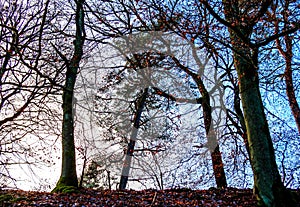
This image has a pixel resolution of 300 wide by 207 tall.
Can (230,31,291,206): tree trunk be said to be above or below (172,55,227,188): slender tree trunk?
below

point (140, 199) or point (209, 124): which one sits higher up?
point (209, 124)

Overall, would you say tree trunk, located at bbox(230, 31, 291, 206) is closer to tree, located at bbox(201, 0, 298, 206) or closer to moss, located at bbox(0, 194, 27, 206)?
tree, located at bbox(201, 0, 298, 206)

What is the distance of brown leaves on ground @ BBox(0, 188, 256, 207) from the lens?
4.79m

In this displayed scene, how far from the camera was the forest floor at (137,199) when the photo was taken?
479 centimetres

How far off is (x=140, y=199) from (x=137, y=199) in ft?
0.18

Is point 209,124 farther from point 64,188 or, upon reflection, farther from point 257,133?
point 64,188

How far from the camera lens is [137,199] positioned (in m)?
5.19

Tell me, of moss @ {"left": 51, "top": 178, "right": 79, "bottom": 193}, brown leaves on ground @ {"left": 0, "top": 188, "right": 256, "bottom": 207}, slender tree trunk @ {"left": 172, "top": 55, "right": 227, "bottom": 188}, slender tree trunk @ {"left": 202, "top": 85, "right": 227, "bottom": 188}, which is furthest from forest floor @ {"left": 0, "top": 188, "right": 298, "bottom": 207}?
slender tree trunk @ {"left": 202, "top": 85, "right": 227, "bottom": 188}

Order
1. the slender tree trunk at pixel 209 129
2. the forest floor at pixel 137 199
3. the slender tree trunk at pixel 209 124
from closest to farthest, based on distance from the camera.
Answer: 1. the forest floor at pixel 137 199
2. the slender tree trunk at pixel 209 124
3. the slender tree trunk at pixel 209 129

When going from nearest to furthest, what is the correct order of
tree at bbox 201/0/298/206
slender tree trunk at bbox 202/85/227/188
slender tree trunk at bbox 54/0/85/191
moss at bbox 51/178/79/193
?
tree at bbox 201/0/298/206, moss at bbox 51/178/79/193, slender tree trunk at bbox 54/0/85/191, slender tree trunk at bbox 202/85/227/188

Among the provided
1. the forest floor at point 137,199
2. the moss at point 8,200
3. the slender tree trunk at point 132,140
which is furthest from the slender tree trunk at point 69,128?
the slender tree trunk at point 132,140

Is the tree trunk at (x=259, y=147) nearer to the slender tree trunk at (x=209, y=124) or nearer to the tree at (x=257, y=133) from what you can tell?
the tree at (x=257, y=133)

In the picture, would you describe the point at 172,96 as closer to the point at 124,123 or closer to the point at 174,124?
the point at 174,124

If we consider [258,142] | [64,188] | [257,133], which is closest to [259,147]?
[258,142]
